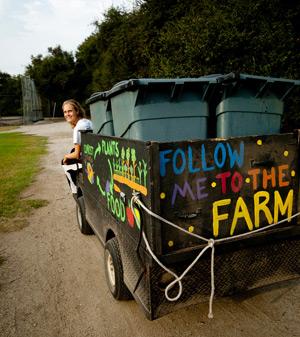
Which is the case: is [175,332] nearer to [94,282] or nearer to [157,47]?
[94,282]

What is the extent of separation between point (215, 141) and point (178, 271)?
96 cm

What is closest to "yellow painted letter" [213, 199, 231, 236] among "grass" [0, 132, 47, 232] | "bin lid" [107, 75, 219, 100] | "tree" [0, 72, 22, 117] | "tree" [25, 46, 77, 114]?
"bin lid" [107, 75, 219, 100]

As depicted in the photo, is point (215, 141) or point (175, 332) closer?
point (215, 141)

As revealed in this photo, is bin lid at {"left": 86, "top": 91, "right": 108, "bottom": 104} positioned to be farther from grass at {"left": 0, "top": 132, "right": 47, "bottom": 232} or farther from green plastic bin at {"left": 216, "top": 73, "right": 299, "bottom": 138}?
grass at {"left": 0, "top": 132, "right": 47, "bottom": 232}

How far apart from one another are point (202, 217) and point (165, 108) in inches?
50.3

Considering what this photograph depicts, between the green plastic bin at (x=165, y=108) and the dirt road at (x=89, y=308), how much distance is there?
1613mm

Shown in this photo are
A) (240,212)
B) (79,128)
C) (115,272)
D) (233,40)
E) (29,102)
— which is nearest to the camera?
(240,212)

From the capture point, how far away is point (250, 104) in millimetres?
3352

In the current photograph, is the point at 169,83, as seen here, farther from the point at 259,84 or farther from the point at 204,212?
the point at 204,212

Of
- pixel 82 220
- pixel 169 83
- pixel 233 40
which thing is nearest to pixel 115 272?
pixel 169 83

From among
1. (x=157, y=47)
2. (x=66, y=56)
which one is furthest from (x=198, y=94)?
(x=66, y=56)

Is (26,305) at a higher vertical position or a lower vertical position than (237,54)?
lower

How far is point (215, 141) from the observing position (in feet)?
7.39

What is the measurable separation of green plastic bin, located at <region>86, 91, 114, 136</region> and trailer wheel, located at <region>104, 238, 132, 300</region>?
5.08ft
